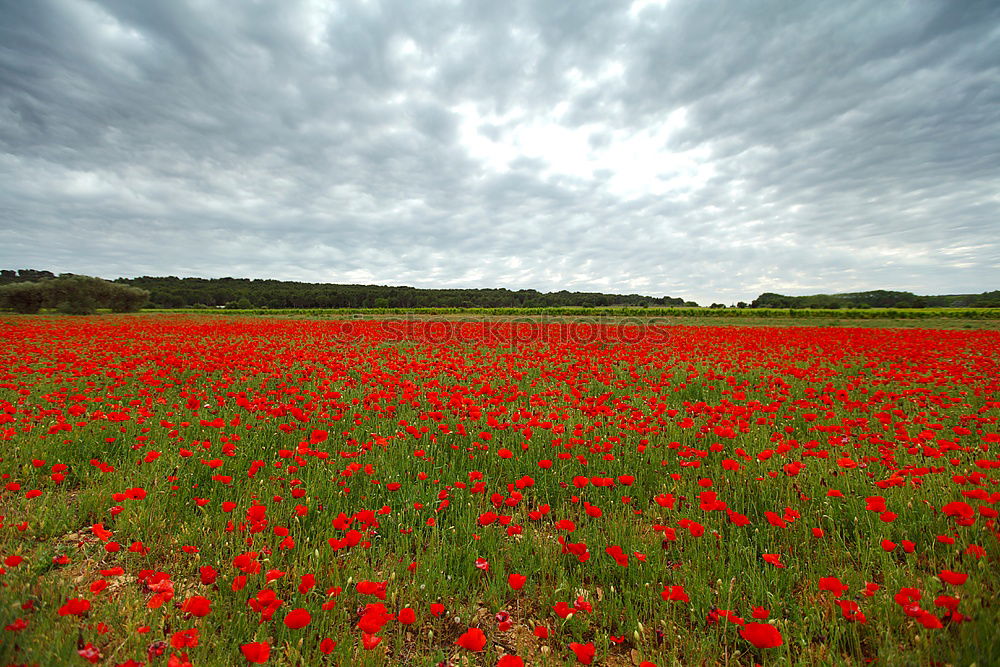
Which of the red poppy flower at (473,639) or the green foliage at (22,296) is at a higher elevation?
the green foliage at (22,296)

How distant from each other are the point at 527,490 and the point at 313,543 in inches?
69.5

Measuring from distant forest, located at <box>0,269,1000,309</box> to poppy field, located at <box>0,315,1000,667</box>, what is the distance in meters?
56.2

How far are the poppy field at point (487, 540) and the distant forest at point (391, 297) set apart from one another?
56189 millimetres

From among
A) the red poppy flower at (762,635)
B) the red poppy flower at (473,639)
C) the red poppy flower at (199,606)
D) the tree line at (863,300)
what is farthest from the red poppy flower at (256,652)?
the tree line at (863,300)

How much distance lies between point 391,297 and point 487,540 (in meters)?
78.7

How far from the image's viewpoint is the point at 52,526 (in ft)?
9.84

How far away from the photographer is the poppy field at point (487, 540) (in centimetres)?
204

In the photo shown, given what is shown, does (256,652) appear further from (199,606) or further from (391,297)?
(391,297)

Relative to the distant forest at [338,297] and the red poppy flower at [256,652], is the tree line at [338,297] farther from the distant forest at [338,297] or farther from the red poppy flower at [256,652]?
the red poppy flower at [256,652]

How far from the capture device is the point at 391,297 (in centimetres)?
7875

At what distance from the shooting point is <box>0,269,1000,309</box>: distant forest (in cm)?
6047

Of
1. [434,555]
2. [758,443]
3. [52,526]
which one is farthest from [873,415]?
[52,526]

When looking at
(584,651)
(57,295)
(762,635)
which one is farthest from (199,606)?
(57,295)

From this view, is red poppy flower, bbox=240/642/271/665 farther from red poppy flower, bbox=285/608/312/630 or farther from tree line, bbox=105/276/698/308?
tree line, bbox=105/276/698/308
